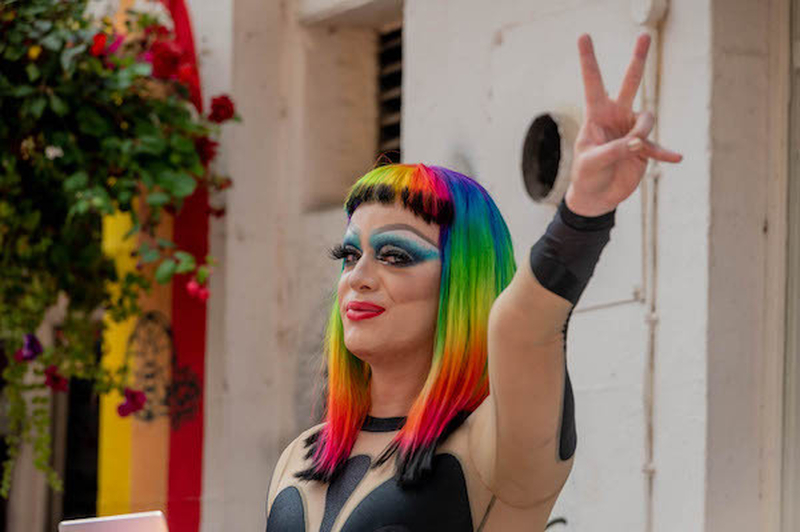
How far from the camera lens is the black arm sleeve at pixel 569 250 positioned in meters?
2.18

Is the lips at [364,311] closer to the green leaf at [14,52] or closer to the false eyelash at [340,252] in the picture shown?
the false eyelash at [340,252]

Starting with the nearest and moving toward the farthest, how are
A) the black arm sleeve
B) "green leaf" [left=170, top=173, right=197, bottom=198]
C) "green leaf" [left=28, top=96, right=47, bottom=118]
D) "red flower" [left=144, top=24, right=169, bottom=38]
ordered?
the black arm sleeve
"green leaf" [left=28, top=96, right=47, bottom=118]
"green leaf" [left=170, top=173, right=197, bottom=198]
"red flower" [left=144, top=24, right=169, bottom=38]

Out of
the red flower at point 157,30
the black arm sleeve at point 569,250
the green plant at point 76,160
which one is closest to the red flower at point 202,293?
the green plant at point 76,160

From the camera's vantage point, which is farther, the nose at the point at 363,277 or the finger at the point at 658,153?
the nose at the point at 363,277

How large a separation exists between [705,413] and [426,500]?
1340 millimetres

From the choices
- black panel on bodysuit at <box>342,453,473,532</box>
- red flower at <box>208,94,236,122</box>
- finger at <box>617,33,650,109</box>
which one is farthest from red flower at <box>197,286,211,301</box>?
finger at <box>617,33,650,109</box>

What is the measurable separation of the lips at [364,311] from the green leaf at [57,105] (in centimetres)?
293

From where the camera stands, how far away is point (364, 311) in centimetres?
262

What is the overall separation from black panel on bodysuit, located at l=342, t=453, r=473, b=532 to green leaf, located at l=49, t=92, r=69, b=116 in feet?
10.3

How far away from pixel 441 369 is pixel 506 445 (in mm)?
233

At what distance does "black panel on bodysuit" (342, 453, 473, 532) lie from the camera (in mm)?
2432

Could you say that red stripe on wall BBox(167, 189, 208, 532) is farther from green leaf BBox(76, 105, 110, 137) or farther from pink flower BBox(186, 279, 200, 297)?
green leaf BBox(76, 105, 110, 137)

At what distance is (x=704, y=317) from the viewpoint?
11.9 feet

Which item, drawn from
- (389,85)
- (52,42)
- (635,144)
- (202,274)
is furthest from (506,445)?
(389,85)
